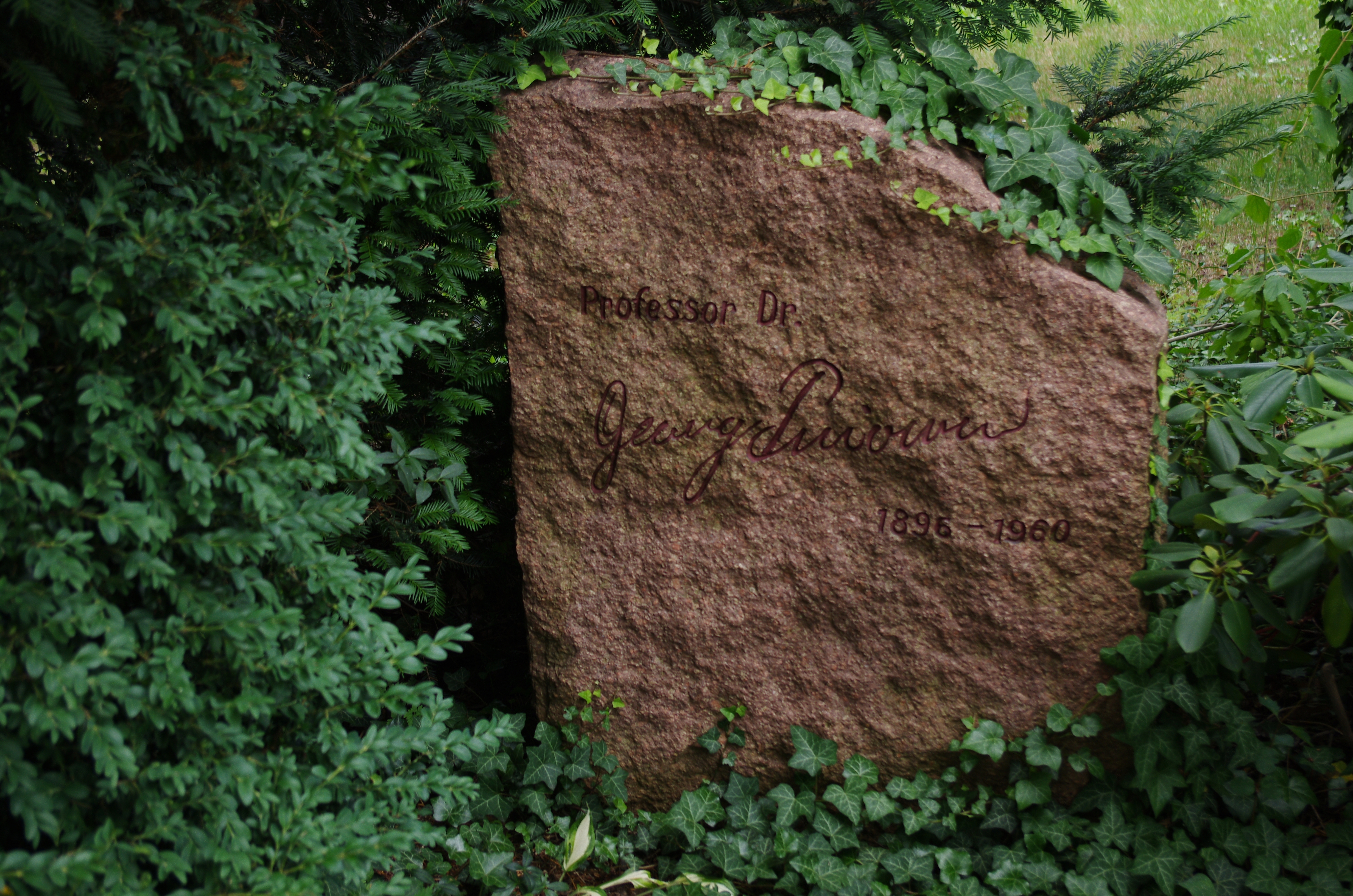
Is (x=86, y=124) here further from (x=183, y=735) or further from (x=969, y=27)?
(x=969, y=27)

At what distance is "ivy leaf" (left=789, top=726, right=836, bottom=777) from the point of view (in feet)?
7.86

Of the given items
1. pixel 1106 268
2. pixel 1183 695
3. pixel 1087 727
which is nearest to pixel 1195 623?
pixel 1183 695

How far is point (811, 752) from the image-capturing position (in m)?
2.41

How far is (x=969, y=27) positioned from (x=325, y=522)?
8.09 ft

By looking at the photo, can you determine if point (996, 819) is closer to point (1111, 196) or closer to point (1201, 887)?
point (1201, 887)

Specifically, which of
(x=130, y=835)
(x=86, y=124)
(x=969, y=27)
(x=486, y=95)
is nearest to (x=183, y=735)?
(x=130, y=835)

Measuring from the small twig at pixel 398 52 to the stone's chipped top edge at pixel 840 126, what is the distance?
0.97 feet

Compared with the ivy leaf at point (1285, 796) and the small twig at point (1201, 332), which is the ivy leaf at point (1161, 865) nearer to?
the ivy leaf at point (1285, 796)

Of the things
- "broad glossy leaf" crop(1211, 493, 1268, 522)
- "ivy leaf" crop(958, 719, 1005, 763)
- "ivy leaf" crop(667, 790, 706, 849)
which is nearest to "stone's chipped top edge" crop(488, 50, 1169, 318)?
"broad glossy leaf" crop(1211, 493, 1268, 522)

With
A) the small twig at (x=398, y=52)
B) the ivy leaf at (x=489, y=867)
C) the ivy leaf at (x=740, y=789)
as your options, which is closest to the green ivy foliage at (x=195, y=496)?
the ivy leaf at (x=489, y=867)

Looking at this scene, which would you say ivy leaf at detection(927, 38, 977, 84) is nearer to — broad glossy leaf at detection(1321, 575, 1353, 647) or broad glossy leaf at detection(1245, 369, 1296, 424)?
broad glossy leaf at detection(1245, 369, 1296, 424)

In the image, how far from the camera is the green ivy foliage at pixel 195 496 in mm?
1333

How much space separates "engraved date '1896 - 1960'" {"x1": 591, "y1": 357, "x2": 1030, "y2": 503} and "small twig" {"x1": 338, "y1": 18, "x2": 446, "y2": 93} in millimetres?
1055

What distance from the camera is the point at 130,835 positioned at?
144cm
